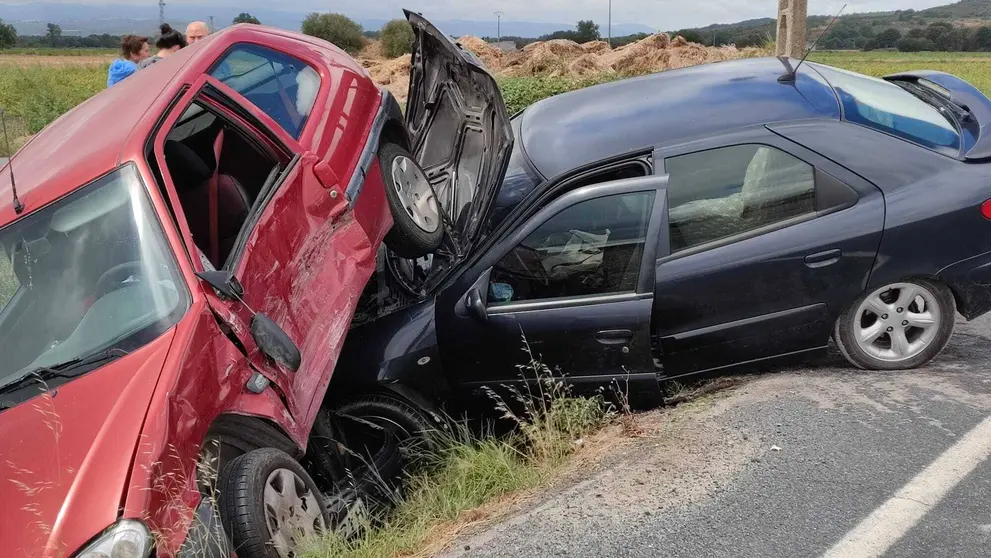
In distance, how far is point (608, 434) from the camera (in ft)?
12.8

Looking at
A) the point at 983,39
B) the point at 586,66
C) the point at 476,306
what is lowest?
the point at 476,306

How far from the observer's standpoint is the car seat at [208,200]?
411 cm

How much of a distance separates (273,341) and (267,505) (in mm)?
652

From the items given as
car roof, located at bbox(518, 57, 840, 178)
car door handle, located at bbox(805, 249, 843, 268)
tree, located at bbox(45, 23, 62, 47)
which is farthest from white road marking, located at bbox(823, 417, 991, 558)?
tree, located at bbox(45, 23, 62, 47)

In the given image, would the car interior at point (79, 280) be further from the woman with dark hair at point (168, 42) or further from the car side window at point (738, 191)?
the woman with dark hair at point (168, 42)

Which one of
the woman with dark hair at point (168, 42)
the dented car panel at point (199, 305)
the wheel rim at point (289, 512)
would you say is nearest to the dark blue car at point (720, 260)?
the dented car panel at point (199, 305)

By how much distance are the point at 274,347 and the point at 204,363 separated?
1.12 feet

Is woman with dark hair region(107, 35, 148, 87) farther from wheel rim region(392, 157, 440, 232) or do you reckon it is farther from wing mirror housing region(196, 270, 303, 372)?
wing mirror housing region(196, 270, 303, 372)

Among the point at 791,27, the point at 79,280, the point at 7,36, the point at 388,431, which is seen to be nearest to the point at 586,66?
the point at 791,27

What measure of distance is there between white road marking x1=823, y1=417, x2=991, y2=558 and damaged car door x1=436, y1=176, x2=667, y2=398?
1.26 meters

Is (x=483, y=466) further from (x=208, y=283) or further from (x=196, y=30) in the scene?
(x=196, y=30)

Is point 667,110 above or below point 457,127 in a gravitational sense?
above

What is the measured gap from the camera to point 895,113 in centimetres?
429

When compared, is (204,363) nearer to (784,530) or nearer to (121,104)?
(121,104)
